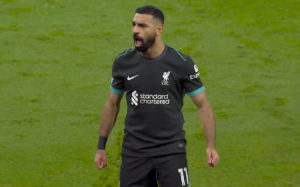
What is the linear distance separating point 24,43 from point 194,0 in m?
4.10

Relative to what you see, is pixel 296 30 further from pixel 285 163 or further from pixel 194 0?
pixel 285 163

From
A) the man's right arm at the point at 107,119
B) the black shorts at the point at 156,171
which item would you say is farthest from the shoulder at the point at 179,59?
the black shorts at the point at 156,171

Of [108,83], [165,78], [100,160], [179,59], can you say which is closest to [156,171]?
[100,160]

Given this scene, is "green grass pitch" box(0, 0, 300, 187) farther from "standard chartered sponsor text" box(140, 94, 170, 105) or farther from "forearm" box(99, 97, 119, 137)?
"standard chartered sponsor text" box(140, 94, 170, 105)

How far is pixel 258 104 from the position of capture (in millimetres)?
10531

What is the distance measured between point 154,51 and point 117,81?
45cm

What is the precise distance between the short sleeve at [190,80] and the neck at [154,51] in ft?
0.77

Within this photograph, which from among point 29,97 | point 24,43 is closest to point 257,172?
point 29,97

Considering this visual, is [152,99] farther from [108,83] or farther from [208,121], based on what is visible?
[108,83]

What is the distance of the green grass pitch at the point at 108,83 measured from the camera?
8508 mm

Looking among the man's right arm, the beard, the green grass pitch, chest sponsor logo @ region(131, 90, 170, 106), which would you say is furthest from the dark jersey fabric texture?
the green grass pitch

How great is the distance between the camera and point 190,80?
227 inches

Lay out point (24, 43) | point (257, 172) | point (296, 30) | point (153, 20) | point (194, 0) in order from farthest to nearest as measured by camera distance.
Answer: point (194, 0) < point (296, 30) < point (24, 43) < point (257, 172) < point (153, 20)

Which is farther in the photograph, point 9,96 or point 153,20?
point 9,96
